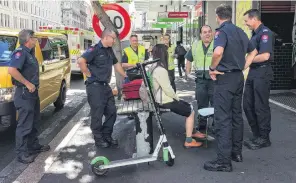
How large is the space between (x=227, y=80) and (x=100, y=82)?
204 centimetres

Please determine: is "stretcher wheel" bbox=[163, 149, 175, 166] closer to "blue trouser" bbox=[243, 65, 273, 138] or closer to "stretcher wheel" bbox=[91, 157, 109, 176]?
"stretcher wheel" bbox=[91, 157, 109, 176]

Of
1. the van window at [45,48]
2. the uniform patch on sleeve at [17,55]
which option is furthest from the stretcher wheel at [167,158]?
the van window at [45,48]

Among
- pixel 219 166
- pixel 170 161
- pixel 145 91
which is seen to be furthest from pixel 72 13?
pixel 219 166

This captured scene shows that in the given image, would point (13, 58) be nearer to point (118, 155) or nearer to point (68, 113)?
point (118, 155)

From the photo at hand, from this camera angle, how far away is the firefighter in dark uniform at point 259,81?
5.41m

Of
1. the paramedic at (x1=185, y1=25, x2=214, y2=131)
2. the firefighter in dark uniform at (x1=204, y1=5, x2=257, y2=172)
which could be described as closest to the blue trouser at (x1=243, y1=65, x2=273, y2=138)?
the paramedic at (x1=185, y1=25, x2=214, y2=131)

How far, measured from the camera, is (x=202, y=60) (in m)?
6.37

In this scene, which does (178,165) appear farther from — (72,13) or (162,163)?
(72,13)

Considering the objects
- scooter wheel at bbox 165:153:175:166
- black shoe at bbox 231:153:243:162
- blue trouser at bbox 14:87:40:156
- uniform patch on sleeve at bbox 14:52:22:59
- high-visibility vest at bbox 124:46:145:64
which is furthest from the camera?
high-visibility vest at bbox 124:46:145:64

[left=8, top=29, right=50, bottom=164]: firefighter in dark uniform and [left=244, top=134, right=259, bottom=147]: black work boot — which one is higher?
[left=8, top=29, right=50, bottom=164]: firefighter in dark uniform

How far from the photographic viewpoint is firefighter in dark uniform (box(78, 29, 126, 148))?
5.61 m

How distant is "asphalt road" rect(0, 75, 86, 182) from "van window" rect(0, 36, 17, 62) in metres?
1.35

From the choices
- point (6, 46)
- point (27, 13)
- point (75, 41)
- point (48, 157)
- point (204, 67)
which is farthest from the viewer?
point (27, 13)

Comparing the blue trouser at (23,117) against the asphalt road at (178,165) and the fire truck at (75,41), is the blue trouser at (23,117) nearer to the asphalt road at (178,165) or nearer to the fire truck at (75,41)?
the asphalt road at (178,165)
